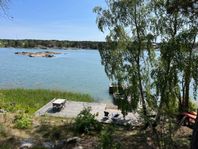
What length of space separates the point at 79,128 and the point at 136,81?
2.53 m

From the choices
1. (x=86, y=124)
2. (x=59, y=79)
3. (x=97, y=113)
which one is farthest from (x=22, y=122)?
(x=59, y=79)

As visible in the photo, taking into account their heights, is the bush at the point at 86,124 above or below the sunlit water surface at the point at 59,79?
above

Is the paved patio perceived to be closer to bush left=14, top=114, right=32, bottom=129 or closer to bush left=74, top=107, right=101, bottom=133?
bush left=74, top=107, right=101, bottom=133

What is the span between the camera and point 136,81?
10.5 meters

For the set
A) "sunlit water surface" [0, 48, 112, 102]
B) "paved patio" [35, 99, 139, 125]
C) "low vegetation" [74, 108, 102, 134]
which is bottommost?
"sunlit water surface" [0, 48, 112, 102]

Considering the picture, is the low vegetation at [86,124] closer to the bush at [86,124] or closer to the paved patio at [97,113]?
the bush at [86,124]

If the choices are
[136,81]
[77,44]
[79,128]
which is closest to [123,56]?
[136,81]

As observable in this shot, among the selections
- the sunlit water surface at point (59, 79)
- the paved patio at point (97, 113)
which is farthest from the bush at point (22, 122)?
the sunlit water surface at point (59, 79)

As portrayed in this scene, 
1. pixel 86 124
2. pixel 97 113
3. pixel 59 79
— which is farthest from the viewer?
pixel 59 79

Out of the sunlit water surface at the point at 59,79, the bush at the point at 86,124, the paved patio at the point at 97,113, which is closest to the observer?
the bush at the point at 86,124

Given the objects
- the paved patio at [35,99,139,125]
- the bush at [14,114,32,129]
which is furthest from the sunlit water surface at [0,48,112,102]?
the bush at [14,114,32,129]

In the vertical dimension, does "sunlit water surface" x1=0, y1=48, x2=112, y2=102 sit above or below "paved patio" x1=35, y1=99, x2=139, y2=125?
below

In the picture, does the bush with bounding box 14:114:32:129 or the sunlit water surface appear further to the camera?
the sunlit water surface

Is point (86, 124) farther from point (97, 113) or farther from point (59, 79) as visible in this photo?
point (59, 79)
